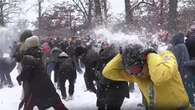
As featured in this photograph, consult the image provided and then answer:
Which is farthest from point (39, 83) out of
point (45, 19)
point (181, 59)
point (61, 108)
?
point (45, 19)

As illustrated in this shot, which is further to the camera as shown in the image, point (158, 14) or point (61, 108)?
point (158, 14)

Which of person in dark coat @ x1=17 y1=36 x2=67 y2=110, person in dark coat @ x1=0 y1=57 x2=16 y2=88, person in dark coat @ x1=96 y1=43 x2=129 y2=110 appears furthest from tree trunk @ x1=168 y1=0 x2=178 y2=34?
person in dark coat @ x1=17 y1=36 x2=67 y2=110

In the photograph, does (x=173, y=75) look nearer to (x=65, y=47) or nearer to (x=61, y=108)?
(x=61, y=108)

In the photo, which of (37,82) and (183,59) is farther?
(183,59)

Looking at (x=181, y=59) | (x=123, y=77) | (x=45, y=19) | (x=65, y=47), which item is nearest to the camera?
(x=123, y=77)

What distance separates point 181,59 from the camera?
1067 cm

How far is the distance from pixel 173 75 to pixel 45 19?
117 ft

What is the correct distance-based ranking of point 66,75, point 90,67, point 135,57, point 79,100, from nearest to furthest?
point 135,57 → point 79,100 → point 66,75 → point 90,67

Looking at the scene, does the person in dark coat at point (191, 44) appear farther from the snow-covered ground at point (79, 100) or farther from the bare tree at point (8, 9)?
the bare tree at point (8, 9)

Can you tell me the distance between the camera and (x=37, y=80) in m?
8.95

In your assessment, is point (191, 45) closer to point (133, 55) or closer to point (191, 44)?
point (191, 44)

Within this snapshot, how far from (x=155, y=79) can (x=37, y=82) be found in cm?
445

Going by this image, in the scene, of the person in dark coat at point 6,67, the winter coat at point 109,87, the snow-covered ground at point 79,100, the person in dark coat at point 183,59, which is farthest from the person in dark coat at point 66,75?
the person in dark coat at point 6,67

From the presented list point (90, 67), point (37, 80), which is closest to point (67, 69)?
point (90, 67)
